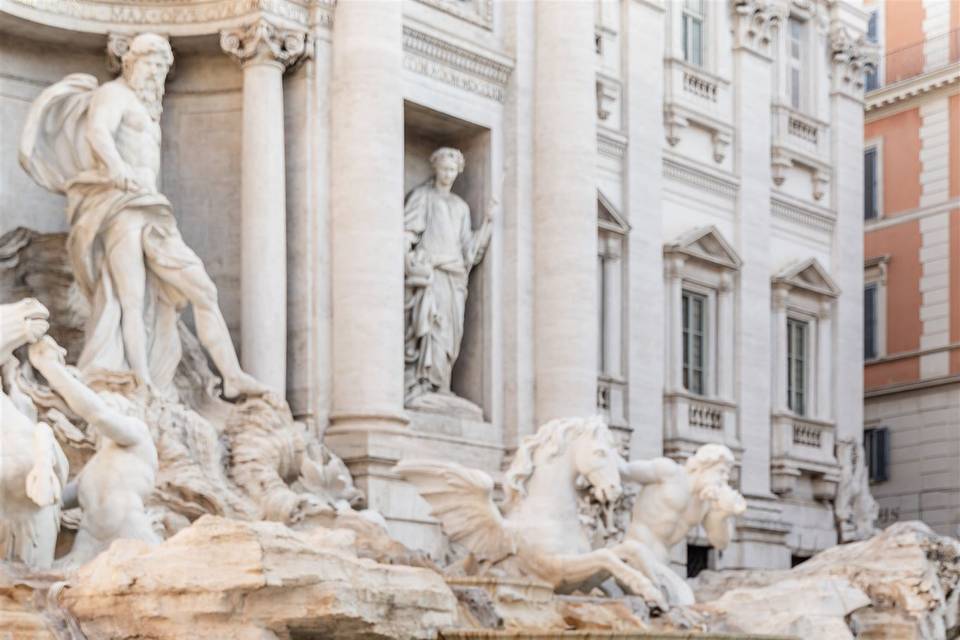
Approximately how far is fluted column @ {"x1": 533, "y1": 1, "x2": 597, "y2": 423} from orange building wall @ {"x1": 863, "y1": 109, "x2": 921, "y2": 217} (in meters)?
11.7

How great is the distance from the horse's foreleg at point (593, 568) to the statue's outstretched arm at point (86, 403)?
469 centimetres

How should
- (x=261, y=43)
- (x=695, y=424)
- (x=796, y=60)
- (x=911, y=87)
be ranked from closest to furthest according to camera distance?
(x=261, y=43)
(x=695, y=424)
(x=796, y=60)
(x=911, y=87)

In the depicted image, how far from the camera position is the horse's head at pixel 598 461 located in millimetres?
18031

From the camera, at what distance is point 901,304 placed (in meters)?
34.6

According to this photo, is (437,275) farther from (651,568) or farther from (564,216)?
(651,568)

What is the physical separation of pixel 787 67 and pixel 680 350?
517cm

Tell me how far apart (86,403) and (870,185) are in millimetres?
23367

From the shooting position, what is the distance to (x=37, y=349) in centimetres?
1468

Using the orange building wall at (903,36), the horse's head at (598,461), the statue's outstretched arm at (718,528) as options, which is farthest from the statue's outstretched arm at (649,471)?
the orange building wall at (903,36)

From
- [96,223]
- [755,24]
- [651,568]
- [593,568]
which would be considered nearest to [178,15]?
[96,223]

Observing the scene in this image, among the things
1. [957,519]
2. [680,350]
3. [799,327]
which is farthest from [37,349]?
[957,519]

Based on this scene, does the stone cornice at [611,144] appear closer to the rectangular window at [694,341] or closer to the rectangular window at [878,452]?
the rectangular window at [694,341]

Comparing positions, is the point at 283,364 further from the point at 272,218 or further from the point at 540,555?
the point at 540,555

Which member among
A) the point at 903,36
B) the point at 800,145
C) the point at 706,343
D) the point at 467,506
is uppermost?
A: the point at 903,36
